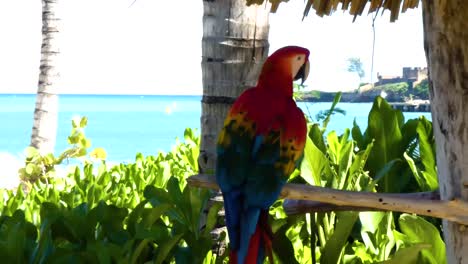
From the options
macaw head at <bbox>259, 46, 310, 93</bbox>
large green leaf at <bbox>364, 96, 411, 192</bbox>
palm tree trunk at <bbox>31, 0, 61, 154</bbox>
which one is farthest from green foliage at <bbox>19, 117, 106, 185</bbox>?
macaw head at <bbox>259, 46, 310, 93</bbox>

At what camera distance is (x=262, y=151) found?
217 centimetres

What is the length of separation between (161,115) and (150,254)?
9670 centimetres

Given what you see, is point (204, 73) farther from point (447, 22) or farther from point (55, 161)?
point (55, 161)

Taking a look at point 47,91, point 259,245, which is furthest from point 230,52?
point 47,91

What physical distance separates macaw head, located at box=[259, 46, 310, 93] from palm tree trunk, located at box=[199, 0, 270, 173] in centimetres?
117

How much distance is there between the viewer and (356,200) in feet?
7.76

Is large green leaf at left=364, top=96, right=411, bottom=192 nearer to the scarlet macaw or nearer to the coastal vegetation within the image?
the coastal vegetation

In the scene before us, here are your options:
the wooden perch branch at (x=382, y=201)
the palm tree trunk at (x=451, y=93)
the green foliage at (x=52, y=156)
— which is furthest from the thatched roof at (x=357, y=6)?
the green foliage at (x=52, y=156)

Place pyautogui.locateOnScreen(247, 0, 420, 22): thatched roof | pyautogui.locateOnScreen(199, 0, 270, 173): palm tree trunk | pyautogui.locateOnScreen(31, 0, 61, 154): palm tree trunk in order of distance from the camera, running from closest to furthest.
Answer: pyautogui.locateOnScreen(247, 0, 420, 22): thatched roof, pyautogui.locateOnScreen(199, 0, 270, 173): palm tree trunk, pyautogui.locateOnScreen(31, 0, 61, 154): palm tree trunk

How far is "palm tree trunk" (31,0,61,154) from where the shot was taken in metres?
6.79

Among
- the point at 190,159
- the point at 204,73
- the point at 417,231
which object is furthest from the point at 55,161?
the point at 417,231

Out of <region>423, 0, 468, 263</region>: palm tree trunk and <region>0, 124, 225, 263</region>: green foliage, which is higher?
<region>423, 0, 468, 263</region>: palm tree trunk

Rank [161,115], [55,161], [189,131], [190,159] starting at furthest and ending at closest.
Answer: [161,115], [55,161], [189,131], [190,159]

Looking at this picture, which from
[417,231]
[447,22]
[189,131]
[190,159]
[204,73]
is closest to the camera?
[447,22]
